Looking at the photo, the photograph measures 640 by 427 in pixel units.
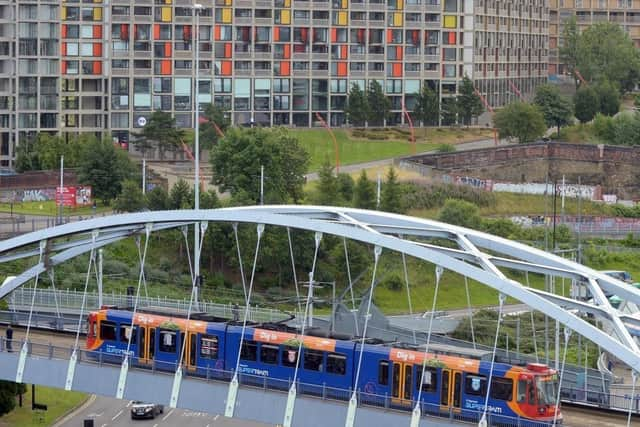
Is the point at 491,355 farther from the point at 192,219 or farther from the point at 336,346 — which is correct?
the point at 192,219

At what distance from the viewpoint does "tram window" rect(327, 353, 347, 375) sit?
54.5m

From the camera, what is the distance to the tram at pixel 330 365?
51.0 m

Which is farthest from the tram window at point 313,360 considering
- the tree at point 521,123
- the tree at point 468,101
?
the tree at point 468,101

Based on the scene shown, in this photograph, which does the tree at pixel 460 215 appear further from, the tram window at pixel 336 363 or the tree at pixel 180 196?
the tram window at pixel 336 363

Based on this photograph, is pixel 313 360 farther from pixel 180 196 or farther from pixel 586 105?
pixel 586 105

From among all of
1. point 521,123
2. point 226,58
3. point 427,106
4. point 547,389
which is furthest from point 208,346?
point 427,106

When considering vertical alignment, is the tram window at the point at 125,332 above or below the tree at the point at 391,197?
below

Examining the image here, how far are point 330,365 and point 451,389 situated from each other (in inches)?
179

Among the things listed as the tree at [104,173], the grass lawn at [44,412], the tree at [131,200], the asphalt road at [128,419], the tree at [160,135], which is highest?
the tree at [160,135]

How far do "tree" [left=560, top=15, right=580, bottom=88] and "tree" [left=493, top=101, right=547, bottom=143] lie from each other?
103 ft

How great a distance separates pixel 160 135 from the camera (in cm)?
12544

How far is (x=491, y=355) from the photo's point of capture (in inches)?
2104

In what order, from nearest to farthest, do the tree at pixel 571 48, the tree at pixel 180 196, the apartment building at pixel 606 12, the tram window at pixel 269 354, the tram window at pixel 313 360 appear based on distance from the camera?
1. the tram window at pixel 313 360
2. the tram window at pixel 269 354
3. the tree at pixel 180 196
4. the tree at pixel 571 48
5. the apartment building at pixel 606 12

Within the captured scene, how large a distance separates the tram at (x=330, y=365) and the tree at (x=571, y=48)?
359 ft
